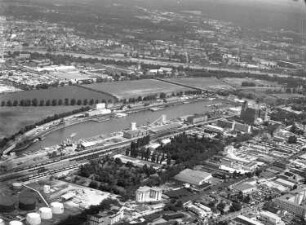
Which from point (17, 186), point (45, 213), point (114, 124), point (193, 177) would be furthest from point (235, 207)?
point (114, 124)

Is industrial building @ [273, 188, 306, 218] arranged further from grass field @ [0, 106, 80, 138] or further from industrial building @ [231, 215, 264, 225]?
grass field @ [0, 106, 80, 138]

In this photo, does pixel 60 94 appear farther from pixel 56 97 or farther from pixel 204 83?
pixel 204 83

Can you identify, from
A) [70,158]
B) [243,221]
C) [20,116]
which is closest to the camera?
[243,221]

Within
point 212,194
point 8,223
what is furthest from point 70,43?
point 8,223

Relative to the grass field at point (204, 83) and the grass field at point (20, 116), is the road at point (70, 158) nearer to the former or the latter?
the grass field at point (20, 116)

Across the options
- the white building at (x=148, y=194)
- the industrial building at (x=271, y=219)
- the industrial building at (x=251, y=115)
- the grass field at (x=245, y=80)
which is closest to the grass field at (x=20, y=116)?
the white building at (x=148, y=194)
